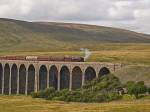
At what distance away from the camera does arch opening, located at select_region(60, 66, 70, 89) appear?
97.1 meters

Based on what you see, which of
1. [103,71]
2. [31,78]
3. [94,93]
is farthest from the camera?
[31,78]

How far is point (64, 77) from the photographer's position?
321ft

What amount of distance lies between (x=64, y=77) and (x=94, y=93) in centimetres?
2240

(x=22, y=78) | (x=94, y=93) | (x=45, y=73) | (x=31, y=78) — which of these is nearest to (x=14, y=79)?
(x=22, y=78)

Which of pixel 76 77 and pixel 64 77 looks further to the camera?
pixel 64 77

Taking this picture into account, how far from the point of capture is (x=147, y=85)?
246ft

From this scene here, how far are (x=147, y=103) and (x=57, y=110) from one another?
508 inches

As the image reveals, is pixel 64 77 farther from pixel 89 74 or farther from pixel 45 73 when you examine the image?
pixel 89 74

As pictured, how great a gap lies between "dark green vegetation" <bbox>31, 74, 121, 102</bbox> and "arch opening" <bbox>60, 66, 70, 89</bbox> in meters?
12.8

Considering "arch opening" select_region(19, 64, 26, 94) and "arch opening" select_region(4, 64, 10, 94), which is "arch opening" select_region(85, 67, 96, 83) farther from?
"arch opening" select_region(4, 64, 10, 94)

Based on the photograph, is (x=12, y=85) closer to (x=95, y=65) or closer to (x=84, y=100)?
(x=95, y=65)

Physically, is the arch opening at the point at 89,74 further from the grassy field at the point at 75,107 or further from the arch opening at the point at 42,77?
the grassy field at the point at 75,107

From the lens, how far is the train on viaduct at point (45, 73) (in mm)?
89312

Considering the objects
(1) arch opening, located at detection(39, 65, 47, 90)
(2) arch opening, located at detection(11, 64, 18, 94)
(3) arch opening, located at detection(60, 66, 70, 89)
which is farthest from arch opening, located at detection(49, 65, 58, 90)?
(2) arch opening, located at detection(11, 64, 18, 94)
